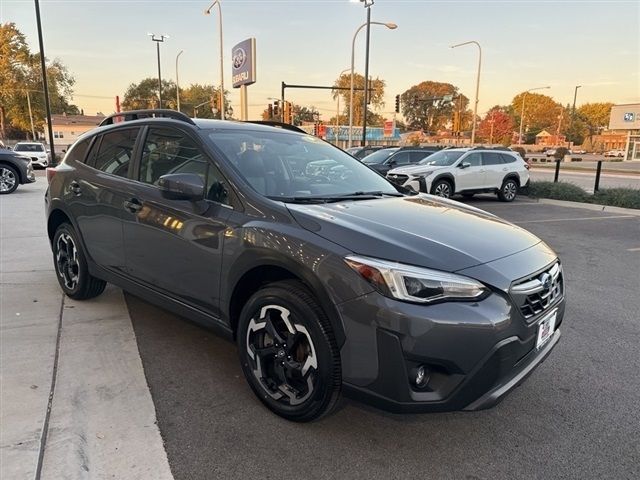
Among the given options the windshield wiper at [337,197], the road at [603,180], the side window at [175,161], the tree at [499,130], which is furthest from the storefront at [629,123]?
the side window at [175,161]

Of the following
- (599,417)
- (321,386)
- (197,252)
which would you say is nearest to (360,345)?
(321,386)

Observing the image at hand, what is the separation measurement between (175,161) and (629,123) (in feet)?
208

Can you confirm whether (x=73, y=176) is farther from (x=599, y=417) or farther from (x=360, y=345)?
(x=599, y=417)

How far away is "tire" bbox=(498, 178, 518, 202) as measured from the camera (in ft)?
48.5

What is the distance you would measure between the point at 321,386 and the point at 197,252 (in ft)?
3.90

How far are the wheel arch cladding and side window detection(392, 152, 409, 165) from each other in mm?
13610

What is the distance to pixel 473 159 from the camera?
47.2 feet

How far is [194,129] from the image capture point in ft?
10.9

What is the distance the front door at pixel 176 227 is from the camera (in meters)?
2.97

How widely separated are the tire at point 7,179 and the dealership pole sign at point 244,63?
591 inches

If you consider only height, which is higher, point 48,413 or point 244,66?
point 244,66

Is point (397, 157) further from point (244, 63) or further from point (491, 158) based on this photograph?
point (244, 63)

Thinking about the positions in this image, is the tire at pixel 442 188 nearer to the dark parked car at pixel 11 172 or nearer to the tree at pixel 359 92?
the dark parked car at pixel 11 172

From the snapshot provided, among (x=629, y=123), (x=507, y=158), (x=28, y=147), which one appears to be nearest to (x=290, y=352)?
(x=507, y=158)
